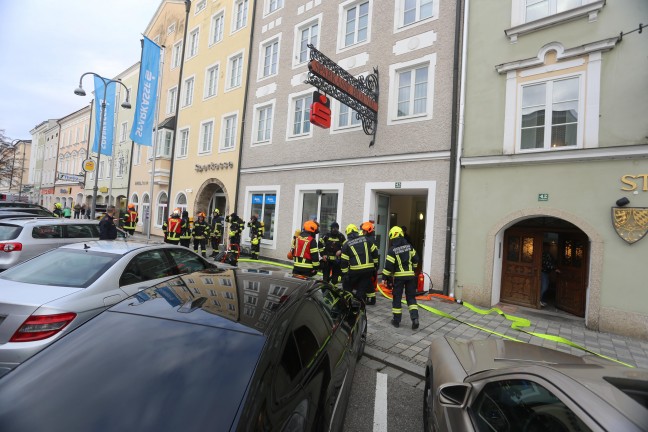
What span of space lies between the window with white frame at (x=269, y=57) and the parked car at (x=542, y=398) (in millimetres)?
14033

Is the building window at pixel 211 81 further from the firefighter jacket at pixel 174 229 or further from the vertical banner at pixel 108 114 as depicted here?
the firefighter jacket at pixel 174 229

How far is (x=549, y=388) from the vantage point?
1632 millimetres

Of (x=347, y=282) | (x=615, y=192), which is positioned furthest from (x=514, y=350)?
(x=615, y=192)

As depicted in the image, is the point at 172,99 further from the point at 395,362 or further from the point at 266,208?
the point at 395,362

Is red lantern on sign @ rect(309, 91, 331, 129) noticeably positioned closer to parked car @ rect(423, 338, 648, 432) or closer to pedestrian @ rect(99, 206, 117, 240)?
pedestrian @ rect(99, 206, 117, 240)

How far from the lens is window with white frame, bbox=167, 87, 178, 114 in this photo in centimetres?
2020

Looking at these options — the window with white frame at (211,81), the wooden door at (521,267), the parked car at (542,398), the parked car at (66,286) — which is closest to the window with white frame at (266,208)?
the window with white frame at (211,81)

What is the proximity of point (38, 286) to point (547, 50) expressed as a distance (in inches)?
406

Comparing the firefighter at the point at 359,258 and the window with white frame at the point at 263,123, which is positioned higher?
the window with white frame at the point at 263,123

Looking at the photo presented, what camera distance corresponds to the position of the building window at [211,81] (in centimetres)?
1714

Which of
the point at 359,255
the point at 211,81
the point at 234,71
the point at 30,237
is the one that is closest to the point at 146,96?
the point at 211,81

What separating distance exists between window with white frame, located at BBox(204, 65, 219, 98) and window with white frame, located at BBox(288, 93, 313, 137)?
661 centimetres

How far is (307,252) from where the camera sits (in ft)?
23.6

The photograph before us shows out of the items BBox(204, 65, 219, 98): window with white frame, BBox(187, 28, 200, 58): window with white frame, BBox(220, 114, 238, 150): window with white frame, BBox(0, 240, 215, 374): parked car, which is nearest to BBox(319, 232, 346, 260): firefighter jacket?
BBox(0, 240, 215, 374): parked car
